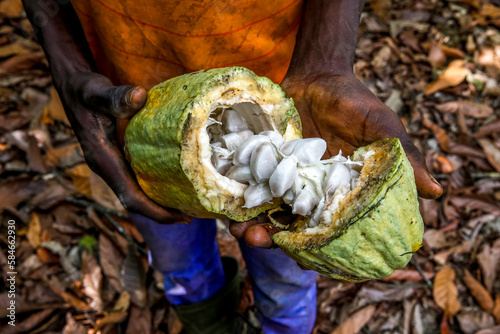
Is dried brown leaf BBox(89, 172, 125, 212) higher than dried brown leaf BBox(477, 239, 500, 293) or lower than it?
higher

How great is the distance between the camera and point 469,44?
3.23 meters

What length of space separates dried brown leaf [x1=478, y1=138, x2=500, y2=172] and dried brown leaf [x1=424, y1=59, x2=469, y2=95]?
20.9 inches

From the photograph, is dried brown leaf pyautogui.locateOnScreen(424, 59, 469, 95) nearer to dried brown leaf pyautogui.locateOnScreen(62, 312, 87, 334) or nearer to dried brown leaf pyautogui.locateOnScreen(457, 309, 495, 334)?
dried brown leaf pyautogui.locateOnScreen(457, 309, 495, 334)

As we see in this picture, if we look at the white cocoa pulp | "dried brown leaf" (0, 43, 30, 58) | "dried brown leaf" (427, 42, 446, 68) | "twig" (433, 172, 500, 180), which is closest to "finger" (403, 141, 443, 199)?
the white cocoa pulp

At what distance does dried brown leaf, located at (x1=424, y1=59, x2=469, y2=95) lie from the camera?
2.96 m

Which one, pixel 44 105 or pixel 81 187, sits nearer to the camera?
pixel 81 187

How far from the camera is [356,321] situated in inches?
80.8

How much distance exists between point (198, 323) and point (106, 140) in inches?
42.4

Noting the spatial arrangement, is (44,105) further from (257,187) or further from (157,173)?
(257,187)

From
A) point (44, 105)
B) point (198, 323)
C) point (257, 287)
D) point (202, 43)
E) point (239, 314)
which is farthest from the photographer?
point (44, 105)

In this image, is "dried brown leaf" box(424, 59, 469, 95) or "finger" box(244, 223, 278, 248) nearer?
"finger" box(244, 223, 278, 248)

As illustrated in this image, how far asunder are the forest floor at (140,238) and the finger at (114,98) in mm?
1222

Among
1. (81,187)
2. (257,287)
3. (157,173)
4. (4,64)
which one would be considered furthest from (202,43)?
(4,64)

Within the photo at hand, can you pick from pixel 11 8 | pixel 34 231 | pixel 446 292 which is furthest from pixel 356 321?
pixel 11 8
